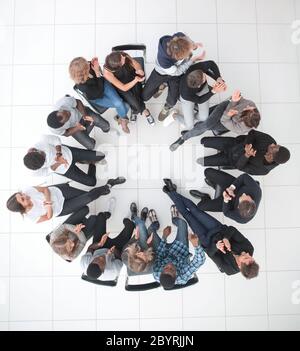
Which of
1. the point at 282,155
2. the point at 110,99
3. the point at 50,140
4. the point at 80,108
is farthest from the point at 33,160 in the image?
the point at 282,155

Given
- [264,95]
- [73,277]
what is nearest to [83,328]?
[73,277]

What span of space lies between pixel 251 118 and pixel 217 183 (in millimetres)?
821

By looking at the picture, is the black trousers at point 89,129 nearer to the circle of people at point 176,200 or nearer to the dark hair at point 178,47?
the circle of people at point 176,200

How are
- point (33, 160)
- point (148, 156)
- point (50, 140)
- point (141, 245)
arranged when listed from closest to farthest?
point (33, 160)
point (50, 140)
point (141, 245)
point (148, 156)

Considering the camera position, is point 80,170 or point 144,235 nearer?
point 144,235

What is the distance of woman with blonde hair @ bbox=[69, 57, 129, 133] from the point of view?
8.20ft

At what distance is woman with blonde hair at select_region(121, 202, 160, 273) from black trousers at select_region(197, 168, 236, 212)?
572 mm

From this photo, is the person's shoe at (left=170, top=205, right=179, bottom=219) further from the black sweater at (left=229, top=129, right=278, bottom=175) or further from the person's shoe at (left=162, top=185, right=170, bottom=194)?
the black sweater at (left=229, top=129, right=278, bottom=175)

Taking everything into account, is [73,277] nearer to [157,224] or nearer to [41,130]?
[157,224]

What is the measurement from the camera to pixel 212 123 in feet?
9.85

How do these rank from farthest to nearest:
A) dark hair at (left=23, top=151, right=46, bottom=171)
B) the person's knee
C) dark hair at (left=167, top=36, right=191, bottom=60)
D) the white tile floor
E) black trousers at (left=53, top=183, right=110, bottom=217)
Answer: the white tile floor, the person's knee, black trousers at (left=53, top=183, right=110, bottom=217), dark hair at (left=23, top=151, right=46, bottom=171), dark hair at (left=167, top=36, right=191, bottom=60)

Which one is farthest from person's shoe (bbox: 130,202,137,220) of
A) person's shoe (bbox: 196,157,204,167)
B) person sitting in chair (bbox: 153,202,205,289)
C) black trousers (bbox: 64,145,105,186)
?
person's shoe (bbox: 196,157,204,167)

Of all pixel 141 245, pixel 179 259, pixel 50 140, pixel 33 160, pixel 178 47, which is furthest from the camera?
pixel 141 245

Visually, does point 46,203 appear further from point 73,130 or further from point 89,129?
point 89,129
